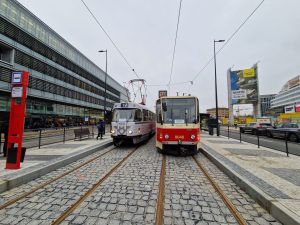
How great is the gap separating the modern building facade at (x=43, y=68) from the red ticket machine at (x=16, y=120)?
2187 cm

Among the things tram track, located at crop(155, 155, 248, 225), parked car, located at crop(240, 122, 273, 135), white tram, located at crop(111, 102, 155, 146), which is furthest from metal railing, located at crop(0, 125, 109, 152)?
parked car, located at crop(240, 122, 273, 135)

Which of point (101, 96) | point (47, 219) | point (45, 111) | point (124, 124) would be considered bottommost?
point (47, 219)

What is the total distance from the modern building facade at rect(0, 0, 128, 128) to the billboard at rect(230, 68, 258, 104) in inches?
1399

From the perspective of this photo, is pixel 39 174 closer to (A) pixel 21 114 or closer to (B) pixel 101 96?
(A) pixel 21 114

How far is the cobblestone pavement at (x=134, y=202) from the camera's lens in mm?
3152

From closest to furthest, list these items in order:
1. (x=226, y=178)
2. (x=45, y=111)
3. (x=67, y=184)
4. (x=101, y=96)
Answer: (x=67, y=184), (x=226, y=178), (x=45, y=111), (x=101, y=96)

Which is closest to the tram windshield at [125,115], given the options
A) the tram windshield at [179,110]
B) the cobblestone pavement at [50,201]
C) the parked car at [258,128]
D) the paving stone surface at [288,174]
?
the tram windshield at [179,110]

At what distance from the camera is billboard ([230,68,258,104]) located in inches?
1775

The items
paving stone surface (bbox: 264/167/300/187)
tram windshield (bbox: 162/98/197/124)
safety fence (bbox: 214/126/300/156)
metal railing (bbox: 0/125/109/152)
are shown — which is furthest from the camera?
metal railing (bbox: 0/125/109/152)

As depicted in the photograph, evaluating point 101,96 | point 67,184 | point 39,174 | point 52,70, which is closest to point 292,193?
point 67,184

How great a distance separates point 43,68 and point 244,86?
46.6 metres

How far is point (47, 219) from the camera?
10.3 feet

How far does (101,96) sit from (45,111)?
2834 cm

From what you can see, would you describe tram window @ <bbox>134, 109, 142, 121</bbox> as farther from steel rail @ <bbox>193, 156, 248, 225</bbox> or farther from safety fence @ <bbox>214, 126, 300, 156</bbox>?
safety fence @ <bbox>214, 126, 300, 156</bbox>
